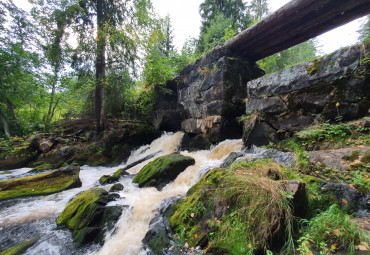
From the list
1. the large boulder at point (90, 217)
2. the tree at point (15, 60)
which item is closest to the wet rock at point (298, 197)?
the large boulder at point (90, 217)

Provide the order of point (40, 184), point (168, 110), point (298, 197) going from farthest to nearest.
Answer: point (168, 110) < point (40, 184) < point (298, 197)

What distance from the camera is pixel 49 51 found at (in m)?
8.88

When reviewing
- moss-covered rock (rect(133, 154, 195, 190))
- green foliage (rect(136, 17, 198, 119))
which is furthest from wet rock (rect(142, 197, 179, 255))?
green foliage (rect(136, 17, 198, 119))

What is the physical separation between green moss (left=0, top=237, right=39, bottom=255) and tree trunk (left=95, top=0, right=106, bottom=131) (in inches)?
317

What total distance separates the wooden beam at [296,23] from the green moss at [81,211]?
7054 mm

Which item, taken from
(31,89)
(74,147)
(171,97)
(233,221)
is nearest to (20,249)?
(233,221)

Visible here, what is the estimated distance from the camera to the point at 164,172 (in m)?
5.04

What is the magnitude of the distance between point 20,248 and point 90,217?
109 cm

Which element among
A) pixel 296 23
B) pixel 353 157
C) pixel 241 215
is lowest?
pixel 241 215

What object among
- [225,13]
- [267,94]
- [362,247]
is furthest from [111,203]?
[225,13]

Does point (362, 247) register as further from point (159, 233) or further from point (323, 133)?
point (323, 133)

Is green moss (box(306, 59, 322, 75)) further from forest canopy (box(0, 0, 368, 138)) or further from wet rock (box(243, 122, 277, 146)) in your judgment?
forest canopy (box(0, 0, 368, 138))

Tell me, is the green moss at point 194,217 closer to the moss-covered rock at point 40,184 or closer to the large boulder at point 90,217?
the large boulder at point 90,217

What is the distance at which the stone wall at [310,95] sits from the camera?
11.2 feet
